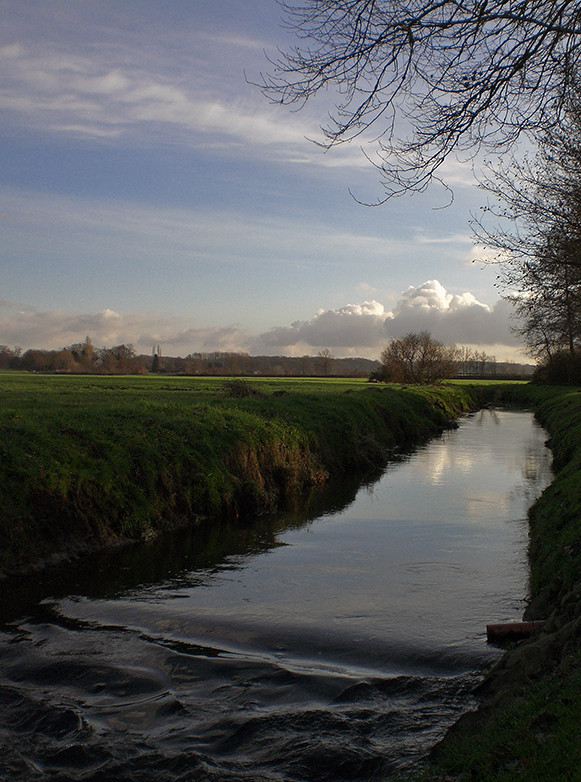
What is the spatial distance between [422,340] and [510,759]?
7565 cm

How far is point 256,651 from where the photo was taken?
8.22 m

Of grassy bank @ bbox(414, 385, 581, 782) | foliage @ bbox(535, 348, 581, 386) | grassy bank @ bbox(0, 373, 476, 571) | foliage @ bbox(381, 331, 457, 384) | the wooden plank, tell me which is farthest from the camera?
foliage @ bbox(381, 331, 457, 384)

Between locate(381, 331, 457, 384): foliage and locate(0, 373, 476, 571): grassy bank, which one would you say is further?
locate(381, 331, 457, 384): foliage

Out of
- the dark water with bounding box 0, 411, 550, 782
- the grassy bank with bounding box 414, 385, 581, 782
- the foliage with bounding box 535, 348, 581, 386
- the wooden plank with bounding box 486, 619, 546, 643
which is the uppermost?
the foliage with bounding box 535, 348, 581, 386

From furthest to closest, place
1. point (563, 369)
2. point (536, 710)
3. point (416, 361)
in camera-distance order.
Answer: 1. point (416, 361)
2. point (563, 369)
3. point (536, 710)

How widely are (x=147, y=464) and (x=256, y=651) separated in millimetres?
7460

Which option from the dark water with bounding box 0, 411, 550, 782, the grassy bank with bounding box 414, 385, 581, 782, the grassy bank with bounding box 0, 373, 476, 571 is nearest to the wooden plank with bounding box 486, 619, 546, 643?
the dark water with bounding box 0, 411, 550, 782

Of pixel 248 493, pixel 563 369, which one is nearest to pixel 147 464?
pixel 248 493

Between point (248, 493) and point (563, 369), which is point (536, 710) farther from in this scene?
point (563, 369)

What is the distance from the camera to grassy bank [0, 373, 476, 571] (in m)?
12.0

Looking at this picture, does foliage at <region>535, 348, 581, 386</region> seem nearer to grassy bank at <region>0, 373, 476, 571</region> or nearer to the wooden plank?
grassy bank at <region>0, 373, 476, 571</region>

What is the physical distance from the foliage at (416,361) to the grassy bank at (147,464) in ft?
163

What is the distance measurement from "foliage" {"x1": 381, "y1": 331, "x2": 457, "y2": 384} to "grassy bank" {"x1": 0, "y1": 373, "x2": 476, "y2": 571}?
49.7 metres

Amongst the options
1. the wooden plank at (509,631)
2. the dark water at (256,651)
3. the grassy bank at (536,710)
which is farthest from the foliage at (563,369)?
the wooden plank at (509,631)
